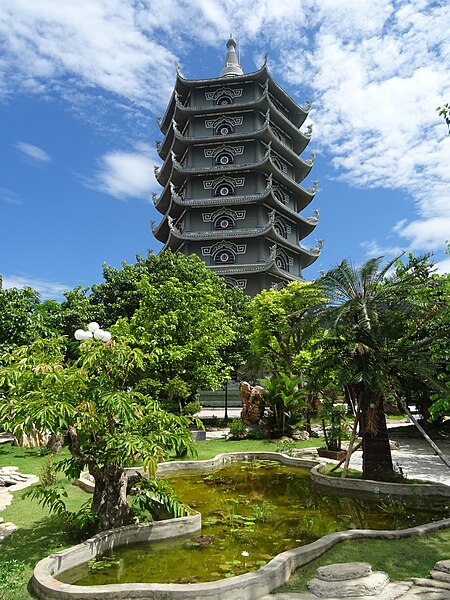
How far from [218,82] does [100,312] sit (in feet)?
77.7

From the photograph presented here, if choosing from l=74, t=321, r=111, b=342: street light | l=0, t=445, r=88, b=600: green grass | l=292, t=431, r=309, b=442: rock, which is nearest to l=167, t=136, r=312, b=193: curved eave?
l=292, t=431, r=309, b=442: rock

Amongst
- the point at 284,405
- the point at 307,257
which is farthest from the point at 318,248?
the point at 284,405

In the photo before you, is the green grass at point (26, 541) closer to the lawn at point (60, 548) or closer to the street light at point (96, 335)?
the lawn at point (60, 548)

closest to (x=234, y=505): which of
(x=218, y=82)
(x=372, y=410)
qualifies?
(x=372, y=410)

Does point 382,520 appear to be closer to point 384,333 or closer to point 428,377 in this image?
point 428,377

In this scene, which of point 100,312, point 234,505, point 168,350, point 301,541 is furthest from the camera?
point 100,312

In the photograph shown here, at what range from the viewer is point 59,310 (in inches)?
837

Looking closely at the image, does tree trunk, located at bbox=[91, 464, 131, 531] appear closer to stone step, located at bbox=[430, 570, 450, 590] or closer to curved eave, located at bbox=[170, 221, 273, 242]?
stone step, located at bbox=[430, 570, 450, 590]

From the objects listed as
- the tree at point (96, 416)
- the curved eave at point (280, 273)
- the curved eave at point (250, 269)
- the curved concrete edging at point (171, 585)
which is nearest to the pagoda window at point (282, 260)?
the curved eave at point (280, 273)

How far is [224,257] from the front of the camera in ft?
111

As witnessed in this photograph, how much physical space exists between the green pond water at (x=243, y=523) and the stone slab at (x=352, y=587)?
3.09ft

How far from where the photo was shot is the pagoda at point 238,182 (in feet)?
109

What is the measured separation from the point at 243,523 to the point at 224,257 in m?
27.7

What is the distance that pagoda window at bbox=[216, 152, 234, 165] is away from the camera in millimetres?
35281
